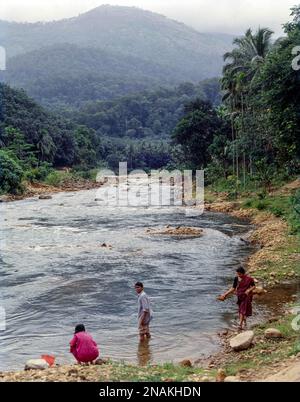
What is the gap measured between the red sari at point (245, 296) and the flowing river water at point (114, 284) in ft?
2.53

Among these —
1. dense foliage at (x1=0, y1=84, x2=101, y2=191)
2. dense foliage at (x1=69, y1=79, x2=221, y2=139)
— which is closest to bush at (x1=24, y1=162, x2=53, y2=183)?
dense foliage at (x1=0, y1=84, x2=101, y2=191)

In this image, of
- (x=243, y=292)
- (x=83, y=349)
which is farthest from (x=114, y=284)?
(x=83, y=349)

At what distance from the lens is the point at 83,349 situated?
27.6 ft

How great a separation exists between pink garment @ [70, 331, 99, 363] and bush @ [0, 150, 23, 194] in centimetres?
3423

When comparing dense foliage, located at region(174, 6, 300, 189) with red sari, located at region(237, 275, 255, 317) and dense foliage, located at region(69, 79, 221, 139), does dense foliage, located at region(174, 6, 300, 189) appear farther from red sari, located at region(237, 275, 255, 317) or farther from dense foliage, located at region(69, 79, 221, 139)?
dense foliage, located at region(69, 79, 221, 139)

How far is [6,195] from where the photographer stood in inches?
1657

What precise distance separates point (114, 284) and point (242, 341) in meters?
6.06

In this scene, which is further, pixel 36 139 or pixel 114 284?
pixel 36 139

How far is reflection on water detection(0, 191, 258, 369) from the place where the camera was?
1022 centimetres

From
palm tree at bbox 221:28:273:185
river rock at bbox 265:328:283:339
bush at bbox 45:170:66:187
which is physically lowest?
river rock at bbox 265:328:283:339

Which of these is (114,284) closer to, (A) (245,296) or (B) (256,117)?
(A) (245,296)

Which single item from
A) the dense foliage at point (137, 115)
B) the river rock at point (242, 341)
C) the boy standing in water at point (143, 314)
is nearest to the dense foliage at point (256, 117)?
the boy standing in water at point (143, 314)
